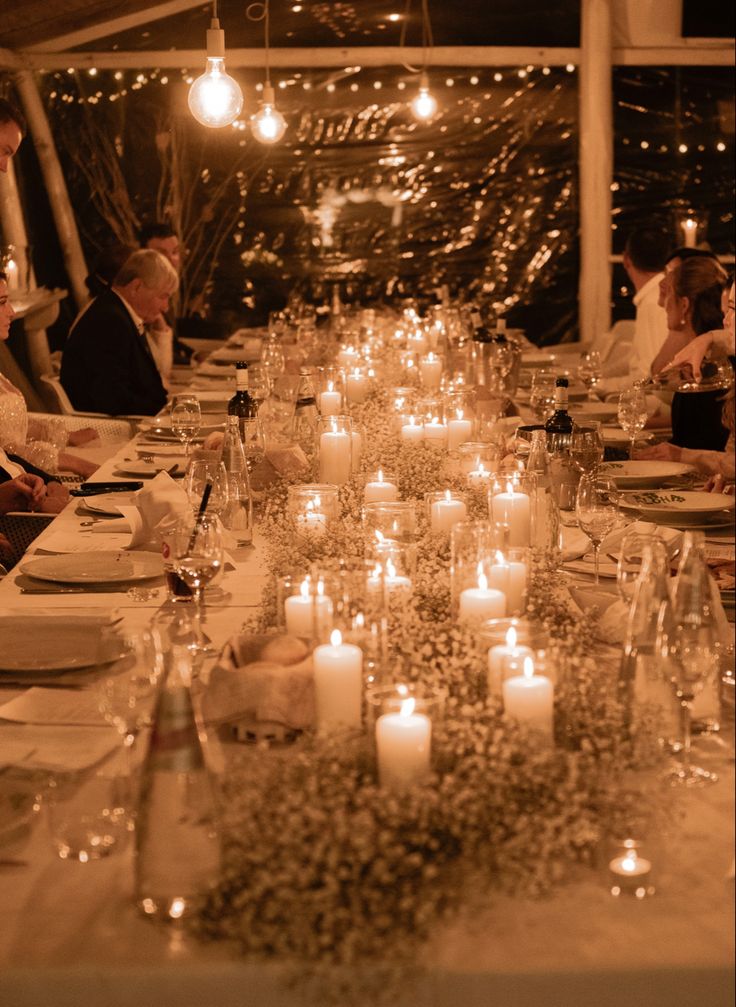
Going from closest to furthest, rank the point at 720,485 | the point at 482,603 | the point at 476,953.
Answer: the point at 476,953, the point at 482,603, the point at 720,485

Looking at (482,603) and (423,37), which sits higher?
(423,37)

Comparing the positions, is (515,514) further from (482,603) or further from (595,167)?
(595,167)

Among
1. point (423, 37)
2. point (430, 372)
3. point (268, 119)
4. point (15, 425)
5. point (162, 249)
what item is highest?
point (423, 37)

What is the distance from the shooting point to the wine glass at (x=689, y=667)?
1590mm

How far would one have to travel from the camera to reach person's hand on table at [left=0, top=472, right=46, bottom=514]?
390 centimetres

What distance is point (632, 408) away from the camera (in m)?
3.82

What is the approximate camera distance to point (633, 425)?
12.7ft

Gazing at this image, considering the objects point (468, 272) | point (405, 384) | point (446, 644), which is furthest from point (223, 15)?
point (446, 644)

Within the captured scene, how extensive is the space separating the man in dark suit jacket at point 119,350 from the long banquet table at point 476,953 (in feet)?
15.0

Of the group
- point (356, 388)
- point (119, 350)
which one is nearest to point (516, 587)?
point (356, 388)

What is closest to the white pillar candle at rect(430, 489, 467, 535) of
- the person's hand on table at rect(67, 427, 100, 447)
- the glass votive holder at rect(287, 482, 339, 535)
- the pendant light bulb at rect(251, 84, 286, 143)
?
the glass votive holder at rect(287, 482, 339, 535)

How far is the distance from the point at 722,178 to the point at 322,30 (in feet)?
9.46

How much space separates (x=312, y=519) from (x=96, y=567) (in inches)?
16.6

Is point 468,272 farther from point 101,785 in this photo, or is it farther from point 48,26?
point 101,785
